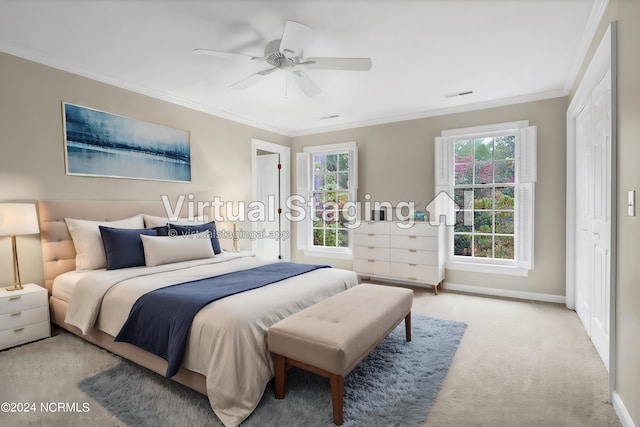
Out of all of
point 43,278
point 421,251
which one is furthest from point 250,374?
point 421,251

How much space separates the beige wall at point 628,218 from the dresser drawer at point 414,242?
2.35 meters

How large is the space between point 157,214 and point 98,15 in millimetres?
2069

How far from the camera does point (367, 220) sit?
4.95 metres

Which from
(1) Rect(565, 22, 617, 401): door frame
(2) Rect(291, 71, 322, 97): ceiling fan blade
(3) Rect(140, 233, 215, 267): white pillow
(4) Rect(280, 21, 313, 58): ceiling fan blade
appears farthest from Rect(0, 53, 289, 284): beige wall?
(1) Rect(565, 22, 617, 401): door frame

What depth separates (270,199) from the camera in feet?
18.5

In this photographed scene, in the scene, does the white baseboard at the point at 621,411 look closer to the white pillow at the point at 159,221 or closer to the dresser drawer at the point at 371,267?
the dresser drawer at the point at 371,267

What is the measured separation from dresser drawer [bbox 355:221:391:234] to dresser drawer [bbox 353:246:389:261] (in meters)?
0.23

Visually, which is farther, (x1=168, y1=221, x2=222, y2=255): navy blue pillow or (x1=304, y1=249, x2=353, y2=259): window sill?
(x1=304, y1=249, x2=353, y2=259): window sill

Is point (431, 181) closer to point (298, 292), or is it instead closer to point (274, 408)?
point (298, 292)

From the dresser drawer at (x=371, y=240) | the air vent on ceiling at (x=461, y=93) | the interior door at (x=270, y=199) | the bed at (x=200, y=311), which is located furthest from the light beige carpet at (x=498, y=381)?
the interior door at (x=270, y=199)

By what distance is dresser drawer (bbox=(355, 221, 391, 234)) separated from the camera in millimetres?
4559

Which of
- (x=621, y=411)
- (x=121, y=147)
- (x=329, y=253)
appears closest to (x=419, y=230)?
(x=329, y=253)

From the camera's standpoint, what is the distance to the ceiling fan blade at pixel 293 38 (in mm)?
2084

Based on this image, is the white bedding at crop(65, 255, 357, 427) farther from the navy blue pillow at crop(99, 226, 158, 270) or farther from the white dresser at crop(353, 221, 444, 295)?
the white dresser at crop(353, 221, 444, 295)
